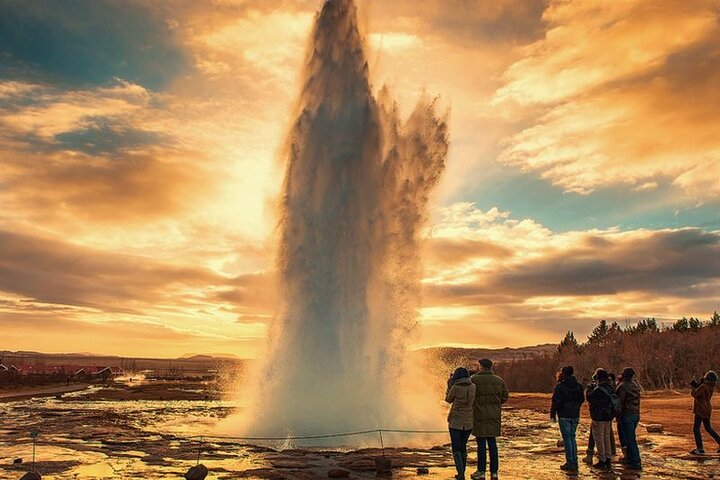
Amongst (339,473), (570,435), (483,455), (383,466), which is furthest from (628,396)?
(339,473)

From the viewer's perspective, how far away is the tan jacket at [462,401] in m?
12.2

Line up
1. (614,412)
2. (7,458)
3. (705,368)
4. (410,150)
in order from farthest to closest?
1. (705,368)
2. (410,150)
3. (7,458)
4. (614,412)

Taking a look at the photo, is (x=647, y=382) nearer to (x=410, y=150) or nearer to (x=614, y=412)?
(x=410, y=150)

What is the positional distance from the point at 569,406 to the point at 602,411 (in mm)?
993

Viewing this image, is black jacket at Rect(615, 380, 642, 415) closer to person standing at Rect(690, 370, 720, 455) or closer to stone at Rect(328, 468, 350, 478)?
person standing at Rect(690, 370, 720, 455)

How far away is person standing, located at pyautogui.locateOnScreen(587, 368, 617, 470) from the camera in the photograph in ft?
46.8

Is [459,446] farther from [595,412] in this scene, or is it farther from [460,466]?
[595,412]

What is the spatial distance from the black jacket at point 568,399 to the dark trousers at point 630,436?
2.02 metres

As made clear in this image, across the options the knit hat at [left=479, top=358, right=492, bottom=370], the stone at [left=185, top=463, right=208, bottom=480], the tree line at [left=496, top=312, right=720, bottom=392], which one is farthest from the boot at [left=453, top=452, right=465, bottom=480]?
the tree line at [left=496, top=312, right=720, bottom=392]

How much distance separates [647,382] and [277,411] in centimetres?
9006

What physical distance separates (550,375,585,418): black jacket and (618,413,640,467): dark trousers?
2023mm

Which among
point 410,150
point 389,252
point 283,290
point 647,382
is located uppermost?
point 410,150

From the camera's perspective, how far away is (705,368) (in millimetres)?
89875

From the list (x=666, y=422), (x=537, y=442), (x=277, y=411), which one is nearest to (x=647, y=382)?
(x=666, y=422)
